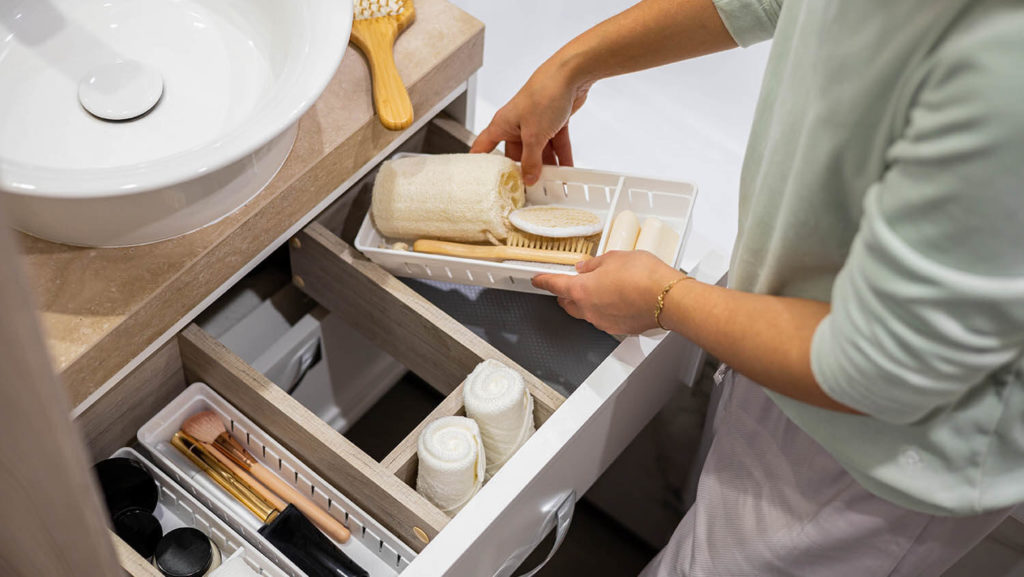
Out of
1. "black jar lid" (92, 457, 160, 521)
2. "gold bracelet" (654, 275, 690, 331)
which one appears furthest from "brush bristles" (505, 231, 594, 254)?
"black jar lid" (92, 457, 160, 521)

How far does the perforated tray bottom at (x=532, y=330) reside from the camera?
1.13 m

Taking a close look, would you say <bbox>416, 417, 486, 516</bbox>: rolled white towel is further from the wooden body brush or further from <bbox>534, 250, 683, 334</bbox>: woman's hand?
the wooden body brush

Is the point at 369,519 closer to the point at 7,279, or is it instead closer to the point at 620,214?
the point at 620,214

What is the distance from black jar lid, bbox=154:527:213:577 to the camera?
3.01 ft

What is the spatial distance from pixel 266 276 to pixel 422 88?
409mm

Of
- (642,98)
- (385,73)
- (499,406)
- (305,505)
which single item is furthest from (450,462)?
(642,98)

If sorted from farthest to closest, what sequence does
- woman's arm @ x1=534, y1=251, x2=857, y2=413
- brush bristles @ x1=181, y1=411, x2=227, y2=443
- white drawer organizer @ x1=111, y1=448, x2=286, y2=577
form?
brush bristles @ x1=181, y1=411, x2=227, y2=443
white drawer organizer @ x1=111, y1=448, x2=286, y2=577
woman's arm @ x1=534, y1=251, x2=857, y2=413

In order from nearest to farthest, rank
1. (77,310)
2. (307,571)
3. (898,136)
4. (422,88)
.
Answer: (898,136) → (77,310) → (307,571) → (422,88)

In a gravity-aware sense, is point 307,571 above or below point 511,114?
below

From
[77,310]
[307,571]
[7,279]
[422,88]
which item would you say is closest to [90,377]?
[77,310]

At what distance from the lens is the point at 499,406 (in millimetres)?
905

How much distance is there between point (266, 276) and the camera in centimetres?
128

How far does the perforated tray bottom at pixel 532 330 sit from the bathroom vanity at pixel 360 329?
86 millimetres

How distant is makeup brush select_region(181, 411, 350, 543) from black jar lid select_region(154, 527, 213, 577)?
0.08 m
